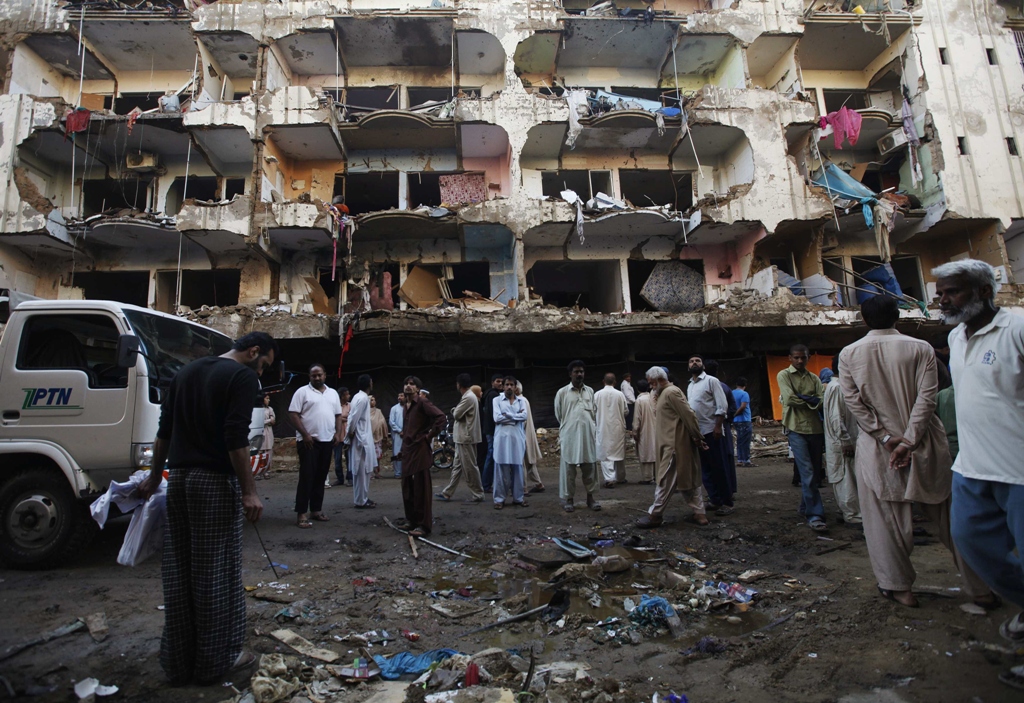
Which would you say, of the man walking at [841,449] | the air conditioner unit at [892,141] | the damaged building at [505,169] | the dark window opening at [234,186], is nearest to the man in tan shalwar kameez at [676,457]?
the man walking at [841,449]

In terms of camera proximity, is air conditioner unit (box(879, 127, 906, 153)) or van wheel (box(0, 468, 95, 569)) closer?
van wheel (box(0, 468, 95, 569))

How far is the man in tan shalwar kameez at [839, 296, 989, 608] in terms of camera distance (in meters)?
3.16

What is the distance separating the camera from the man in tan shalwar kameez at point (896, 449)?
10.4 ft

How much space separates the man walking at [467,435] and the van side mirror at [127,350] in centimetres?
380

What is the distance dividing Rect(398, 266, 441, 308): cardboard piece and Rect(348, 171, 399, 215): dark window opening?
2494mm

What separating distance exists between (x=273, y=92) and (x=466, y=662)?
1685 cm

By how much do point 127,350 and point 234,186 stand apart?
1465 centimetres

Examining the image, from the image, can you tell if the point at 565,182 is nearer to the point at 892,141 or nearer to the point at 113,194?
the point at 892,141

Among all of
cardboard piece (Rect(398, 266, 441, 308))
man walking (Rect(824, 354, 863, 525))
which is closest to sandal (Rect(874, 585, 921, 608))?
man walking (Rect(824, 354, 863, 525))

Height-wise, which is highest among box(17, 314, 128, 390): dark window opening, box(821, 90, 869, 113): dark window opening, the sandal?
box(821, 90, 869, 113): dark window opening

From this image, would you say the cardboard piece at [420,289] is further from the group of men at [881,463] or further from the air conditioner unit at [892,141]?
the air conditioner unit at [892,141]

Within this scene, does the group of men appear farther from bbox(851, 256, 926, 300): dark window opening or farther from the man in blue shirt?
bbox(851, 256, 926, 300): dark window opening

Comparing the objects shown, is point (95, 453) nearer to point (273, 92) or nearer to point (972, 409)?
point (972, 409)

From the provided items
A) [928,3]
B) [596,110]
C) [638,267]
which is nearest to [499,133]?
[596,110]
